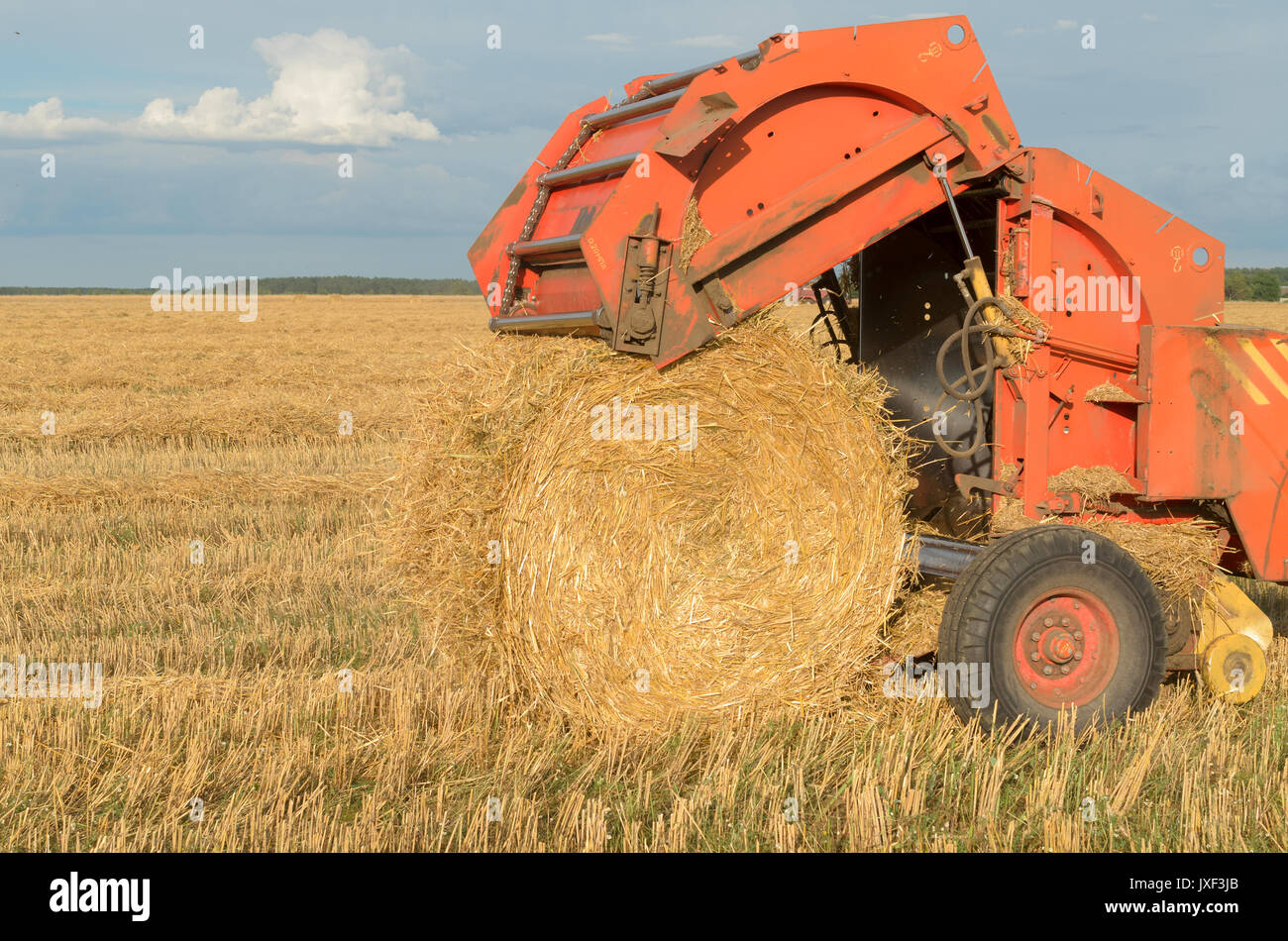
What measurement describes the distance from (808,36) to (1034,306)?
151 centimetres

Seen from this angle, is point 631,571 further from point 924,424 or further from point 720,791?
point 924,424

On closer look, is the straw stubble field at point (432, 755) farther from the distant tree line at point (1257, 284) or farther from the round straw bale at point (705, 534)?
the distant tree line at point (1257, 284)

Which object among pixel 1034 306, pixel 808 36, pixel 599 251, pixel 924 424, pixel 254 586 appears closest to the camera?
pixel 599 251

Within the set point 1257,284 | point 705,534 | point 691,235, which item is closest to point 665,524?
point 705,534

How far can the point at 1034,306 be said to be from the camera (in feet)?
17.3

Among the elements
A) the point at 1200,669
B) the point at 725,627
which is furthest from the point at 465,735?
the point at 1200,669

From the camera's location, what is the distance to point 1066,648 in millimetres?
4906

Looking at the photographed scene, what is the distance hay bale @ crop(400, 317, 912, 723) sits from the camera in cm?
466

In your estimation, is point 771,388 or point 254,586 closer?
point 771,388

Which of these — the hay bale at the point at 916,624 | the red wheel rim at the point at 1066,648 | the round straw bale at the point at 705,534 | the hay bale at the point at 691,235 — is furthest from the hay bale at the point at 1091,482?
the hay bale at the point at 691,235

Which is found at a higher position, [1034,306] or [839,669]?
[1034,306]

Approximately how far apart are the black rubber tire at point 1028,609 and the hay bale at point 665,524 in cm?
33

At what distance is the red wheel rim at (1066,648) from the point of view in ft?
16.0

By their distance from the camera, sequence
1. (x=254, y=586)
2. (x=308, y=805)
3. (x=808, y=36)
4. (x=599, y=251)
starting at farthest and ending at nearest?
(x=254, y=586) < (x=808, y=36) < (x=599, y=251) < (x=308, y=805)
